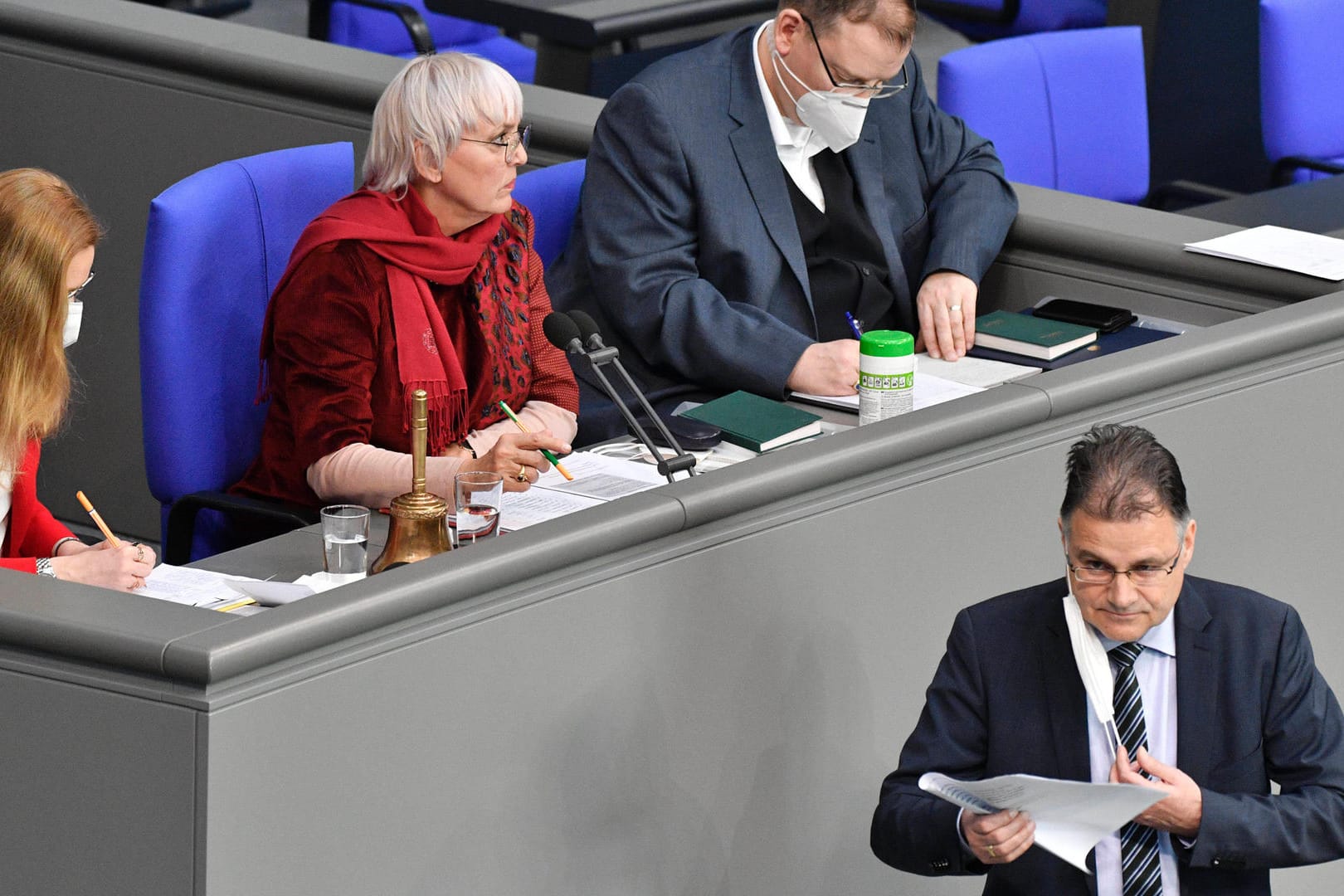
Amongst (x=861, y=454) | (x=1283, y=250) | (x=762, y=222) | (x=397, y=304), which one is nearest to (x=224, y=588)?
(x=397, y=304)

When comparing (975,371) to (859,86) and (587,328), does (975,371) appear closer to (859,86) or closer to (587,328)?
(859,86)

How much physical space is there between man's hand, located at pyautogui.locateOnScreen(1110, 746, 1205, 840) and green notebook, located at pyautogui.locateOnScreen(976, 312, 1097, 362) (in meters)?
1.36

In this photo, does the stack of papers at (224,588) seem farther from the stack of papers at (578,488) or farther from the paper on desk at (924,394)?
the paper on desk at (924,394)

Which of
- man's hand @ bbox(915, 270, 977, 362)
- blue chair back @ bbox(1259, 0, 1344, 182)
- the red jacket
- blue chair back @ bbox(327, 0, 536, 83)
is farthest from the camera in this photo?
blue chair back @ bbox(327, 0, 536, 83)

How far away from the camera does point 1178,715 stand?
2.38 meters

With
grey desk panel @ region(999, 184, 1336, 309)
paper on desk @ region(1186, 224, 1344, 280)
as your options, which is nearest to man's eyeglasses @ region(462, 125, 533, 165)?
grey desk panel @ region(999, 184, 1336, 309)

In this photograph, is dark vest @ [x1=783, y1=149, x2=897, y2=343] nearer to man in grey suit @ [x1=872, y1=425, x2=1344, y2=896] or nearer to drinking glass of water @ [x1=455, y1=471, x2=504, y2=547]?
drinking glass of water @ [x1=455, y1=471, x2=504, y2=547]

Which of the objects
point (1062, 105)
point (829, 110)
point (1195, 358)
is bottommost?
point (1195, 358)

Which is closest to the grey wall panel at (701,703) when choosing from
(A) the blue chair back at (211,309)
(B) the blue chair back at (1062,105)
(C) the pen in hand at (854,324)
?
(C) the pen in hand at (854,324)

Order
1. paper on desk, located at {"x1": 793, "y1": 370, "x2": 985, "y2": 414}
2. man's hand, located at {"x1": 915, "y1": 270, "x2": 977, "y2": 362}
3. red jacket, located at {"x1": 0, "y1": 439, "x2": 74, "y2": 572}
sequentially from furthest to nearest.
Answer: man's hand, located at {"x1": 915, "y1": 270, "x2": 977, "y2": 362}
paper on desk, located at {"x1": 793, "y1": 370, "x2": 985, "y2": 414}
red jacket, located at {"x1": 0, "y1": 439, "x2": 74, "y2": 572}

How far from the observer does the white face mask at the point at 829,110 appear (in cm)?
362

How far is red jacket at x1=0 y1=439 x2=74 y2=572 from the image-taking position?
2.78 m

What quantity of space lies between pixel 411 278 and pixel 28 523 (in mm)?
675

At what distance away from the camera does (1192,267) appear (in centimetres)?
366
